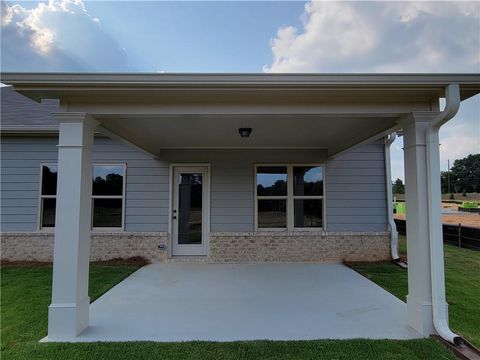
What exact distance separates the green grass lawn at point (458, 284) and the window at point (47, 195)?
6840 millimetres

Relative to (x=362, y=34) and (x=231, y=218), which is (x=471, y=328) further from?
(x=362, y=34)

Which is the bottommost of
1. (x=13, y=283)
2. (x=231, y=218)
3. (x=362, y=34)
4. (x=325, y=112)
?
(x=13, y=283)

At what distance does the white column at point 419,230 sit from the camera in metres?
3.08

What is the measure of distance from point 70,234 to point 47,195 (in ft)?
14.6

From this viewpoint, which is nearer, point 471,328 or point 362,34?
point 471,328

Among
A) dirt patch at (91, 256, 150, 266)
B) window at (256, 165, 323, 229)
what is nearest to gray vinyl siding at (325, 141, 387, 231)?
window at (256, 165, 323, 229)

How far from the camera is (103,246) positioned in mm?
6449

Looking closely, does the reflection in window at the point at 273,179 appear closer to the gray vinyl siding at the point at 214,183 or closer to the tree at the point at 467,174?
the gray vinyl siding at the point at 214,183

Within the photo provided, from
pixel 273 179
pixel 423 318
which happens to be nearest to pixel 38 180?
pixel 273 179

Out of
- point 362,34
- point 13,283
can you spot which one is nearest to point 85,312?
point 13,283

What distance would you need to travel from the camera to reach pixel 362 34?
8.02 metres

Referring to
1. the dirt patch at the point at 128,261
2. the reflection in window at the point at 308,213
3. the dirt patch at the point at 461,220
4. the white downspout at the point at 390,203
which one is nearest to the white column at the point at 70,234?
the dirt patch at the point at 128,261

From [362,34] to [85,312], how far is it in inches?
351

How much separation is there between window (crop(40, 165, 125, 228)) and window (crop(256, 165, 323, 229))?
318 centimetres
